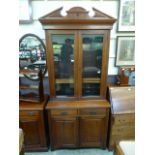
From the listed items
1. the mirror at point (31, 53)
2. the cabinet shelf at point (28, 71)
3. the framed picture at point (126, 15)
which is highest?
the framed picture at point (126, 15)

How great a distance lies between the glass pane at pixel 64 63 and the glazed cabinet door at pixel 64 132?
1.20 ft

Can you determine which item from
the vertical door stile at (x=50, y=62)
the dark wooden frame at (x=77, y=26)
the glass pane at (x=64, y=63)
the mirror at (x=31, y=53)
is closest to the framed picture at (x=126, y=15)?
the dark wooden frame at (x=77, y=26)

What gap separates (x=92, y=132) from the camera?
7.72 feet

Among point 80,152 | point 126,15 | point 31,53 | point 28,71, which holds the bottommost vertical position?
point 80,152

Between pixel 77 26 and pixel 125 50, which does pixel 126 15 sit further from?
pixel 77 26

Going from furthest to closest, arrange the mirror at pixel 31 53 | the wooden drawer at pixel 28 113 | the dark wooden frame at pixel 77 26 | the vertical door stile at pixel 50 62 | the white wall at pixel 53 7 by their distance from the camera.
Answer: the mirror at pixel 31 53, the white wall at pixel 53 7, the wooden drawer at pixel 28 113, the vertical door stile at pixel 50 62, the dark wooden frame at pixel 77 26

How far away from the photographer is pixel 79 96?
7.61ft

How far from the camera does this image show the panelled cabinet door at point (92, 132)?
2.29m

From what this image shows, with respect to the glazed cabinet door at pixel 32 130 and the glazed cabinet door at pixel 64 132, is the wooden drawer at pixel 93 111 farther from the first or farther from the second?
the glazed cabinet door at pixel 32 130

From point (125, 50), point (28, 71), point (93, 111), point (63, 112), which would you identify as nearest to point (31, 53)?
point (28, 71)

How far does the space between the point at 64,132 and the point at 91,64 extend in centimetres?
101

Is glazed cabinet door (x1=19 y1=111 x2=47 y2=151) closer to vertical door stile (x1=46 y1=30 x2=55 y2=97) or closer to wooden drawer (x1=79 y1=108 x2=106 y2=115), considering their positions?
vertical door stile (x1=46 y1=30 x2=55 y2=97)
